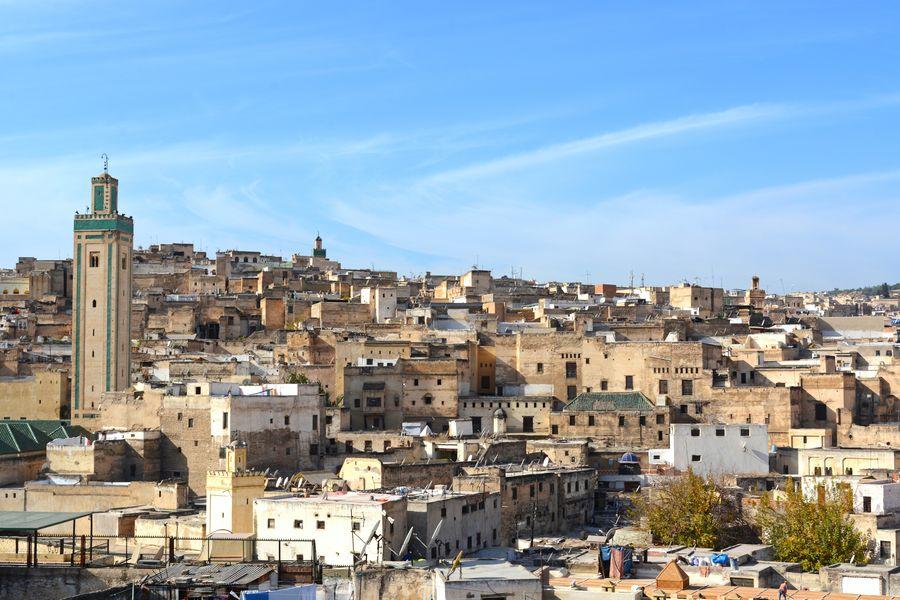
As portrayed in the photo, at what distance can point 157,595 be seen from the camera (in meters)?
18.0

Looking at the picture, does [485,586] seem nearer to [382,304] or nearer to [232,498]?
[232,498]

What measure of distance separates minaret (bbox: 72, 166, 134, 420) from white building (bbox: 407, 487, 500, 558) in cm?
1642

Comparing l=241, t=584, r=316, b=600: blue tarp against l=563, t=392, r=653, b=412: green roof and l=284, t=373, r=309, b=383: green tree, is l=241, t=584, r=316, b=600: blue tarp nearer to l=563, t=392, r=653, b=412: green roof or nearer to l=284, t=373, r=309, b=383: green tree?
l=284, t=373, r=309, b=383: green tree

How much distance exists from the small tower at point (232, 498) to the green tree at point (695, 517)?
8.03 m

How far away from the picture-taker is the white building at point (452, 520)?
26844mm

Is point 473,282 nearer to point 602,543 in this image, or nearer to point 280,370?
point 280,370

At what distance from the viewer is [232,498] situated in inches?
1117

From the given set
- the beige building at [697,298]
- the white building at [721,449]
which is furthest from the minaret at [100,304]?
the beige building at [697,298]

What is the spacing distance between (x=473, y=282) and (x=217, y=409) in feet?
122

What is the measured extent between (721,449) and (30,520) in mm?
20143

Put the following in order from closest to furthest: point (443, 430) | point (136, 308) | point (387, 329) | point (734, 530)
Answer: point (734, 530)
point (443, 430)
point (387, 329)
point (136, 308)

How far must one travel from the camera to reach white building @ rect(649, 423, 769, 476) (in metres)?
37.5

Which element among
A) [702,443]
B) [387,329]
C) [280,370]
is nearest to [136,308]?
[387,329]

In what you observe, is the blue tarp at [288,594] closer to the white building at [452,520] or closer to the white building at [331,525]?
the white building at [331,525]
